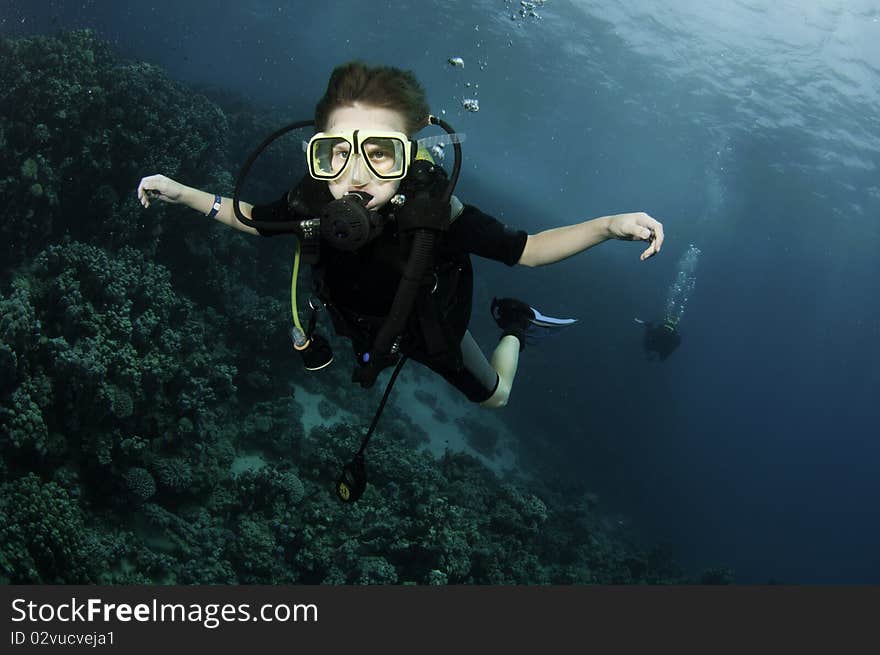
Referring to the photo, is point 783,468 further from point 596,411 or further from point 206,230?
point 206,230

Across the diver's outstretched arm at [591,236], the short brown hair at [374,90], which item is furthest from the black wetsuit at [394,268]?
the short brown hair at [374,90]

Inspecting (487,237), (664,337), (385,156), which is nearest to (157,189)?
(385,156)

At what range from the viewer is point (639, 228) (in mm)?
2574

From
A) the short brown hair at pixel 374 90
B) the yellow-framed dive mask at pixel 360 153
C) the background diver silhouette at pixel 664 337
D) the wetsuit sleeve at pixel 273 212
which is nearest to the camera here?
the yellow-framed dive mask at pixel 360 153

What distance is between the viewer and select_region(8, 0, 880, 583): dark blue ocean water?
25203 millimetres

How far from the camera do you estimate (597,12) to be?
29.1m

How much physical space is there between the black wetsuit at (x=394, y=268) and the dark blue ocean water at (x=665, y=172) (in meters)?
16.9

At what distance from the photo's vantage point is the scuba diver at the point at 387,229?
2715 mm

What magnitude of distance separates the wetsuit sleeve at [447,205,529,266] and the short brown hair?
0.71m

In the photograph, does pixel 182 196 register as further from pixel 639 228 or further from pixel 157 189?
pixel 639 228

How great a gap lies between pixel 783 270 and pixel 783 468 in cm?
3024

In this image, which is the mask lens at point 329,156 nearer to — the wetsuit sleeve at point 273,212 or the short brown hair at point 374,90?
the short brown hair at point 374,90

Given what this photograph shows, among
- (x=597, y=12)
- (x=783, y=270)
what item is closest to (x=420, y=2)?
(x=597, y=12)

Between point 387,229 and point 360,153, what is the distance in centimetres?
47
